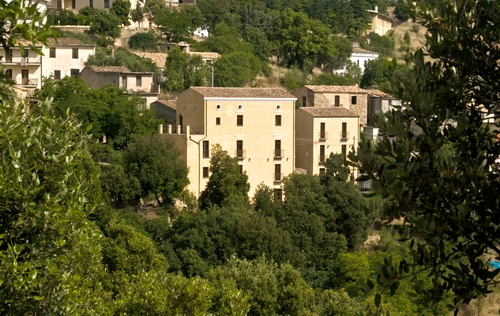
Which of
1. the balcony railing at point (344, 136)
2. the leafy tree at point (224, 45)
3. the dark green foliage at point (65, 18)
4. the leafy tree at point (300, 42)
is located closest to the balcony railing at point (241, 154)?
the balcony railing at point (344, 136)

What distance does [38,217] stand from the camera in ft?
24.8

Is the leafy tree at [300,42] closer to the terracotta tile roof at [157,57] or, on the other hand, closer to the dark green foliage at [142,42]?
the dark green foliage at [142,42]

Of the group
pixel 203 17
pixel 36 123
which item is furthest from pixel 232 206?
pixel 203 17

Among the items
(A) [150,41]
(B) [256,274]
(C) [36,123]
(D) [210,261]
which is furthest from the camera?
(A) [150,41]

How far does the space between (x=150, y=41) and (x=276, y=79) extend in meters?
8.07

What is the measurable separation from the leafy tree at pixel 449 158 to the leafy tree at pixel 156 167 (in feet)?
90.4

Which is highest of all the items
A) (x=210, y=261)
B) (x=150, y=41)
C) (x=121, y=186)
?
(x=150, y=41)

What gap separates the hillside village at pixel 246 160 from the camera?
17.4 ft

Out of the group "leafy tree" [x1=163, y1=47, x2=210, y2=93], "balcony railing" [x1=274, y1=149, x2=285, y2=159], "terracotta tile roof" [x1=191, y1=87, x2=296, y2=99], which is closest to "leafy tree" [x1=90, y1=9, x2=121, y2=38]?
"leafy tree" [x1=163, y1=47, x2=210, y2=93]

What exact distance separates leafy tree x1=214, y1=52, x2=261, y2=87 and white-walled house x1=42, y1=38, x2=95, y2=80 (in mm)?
6947

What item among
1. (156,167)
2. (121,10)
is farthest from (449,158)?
(121,10)

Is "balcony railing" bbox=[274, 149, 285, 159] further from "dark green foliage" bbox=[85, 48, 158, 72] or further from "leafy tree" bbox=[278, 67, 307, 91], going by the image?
"leafy tree" bbox=[278, 67, 307, 91]

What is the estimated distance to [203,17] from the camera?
6719cm

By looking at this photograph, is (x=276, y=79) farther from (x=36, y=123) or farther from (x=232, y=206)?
(x=36, y=123)
